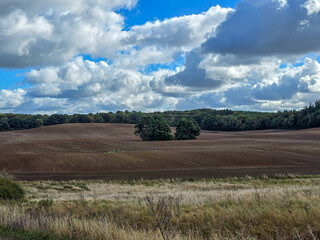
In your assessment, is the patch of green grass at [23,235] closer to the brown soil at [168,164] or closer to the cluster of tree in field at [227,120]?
the brown soil at [168,164]

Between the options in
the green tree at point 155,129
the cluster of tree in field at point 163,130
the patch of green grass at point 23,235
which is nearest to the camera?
the patch of green grass at point 23,235

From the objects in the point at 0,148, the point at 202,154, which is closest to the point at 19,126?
the point at 0,148

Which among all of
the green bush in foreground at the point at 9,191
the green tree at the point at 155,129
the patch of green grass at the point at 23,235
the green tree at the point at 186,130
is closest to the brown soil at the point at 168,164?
the green bush in foreground at the point at 9,191

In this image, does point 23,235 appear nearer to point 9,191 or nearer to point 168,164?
point 9,191

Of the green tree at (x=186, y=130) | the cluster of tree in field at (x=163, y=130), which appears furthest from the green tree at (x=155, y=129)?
the green tree at (x=186, y=130)

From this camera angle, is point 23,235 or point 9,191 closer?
point 23,235

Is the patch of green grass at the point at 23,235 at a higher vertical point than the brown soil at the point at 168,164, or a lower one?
higher

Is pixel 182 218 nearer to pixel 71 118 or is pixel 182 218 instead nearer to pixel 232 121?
pixel 232 121

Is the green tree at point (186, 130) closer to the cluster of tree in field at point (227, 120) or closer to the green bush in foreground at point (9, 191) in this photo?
the cluster of tree in field at point (227, 120)

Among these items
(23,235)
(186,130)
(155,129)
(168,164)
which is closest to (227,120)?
(186,130)

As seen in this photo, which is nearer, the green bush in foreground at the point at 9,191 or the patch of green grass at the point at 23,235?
the patch of green grass at the point at 23,235

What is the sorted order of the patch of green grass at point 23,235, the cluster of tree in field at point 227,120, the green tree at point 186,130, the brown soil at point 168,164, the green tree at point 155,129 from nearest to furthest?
the patch of green grass at point 23,235 → the brown soil at point 168,164 → the green tree at point 186,130 → the green tree at point 155,129 → the cluster of tree in field at point 227,120

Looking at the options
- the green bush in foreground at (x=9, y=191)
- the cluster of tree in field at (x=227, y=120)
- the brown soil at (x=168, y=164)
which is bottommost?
the brown soil at (x=168, y=164)

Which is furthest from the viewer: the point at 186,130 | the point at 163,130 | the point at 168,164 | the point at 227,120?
the point at 227,120
